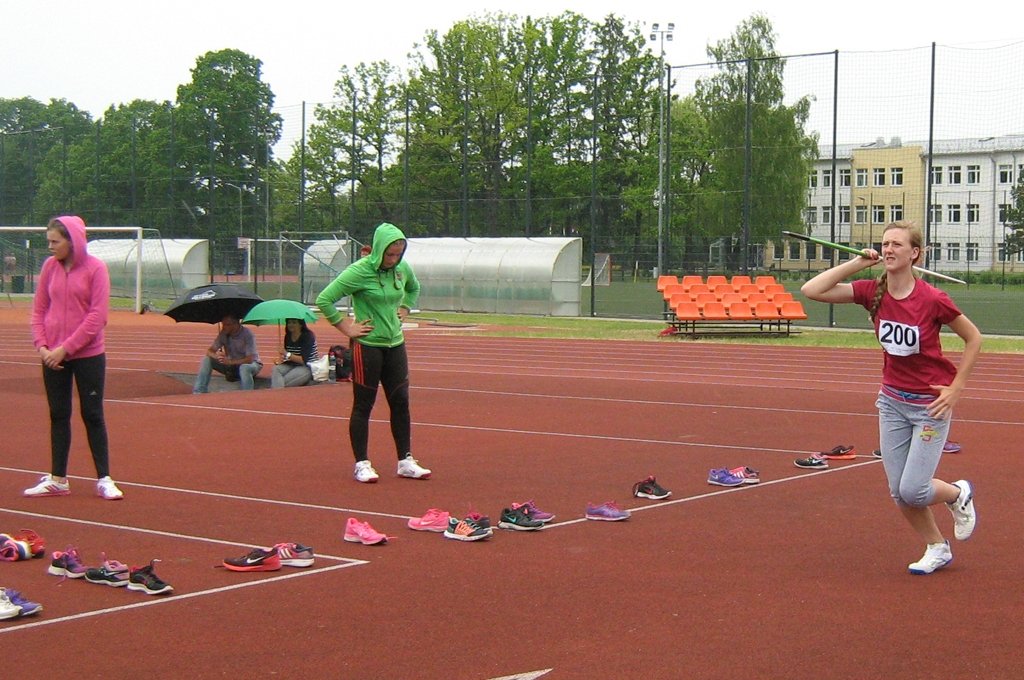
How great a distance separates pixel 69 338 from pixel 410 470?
2.54 meters

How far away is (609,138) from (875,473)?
4273cm

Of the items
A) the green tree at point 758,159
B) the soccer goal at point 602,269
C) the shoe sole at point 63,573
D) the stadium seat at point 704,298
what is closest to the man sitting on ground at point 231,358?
the shoe sole at point 63,573

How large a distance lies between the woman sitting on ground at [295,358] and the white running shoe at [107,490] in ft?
24.3

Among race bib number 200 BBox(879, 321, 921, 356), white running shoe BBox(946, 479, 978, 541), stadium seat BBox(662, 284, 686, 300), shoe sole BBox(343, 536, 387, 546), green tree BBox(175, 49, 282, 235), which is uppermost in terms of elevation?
green tree BBox(175, 49, 282, 235)

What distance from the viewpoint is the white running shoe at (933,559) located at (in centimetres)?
613

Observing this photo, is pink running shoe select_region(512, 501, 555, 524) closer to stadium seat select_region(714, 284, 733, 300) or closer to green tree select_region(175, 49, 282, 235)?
stadium seat select_region(714, 284, 733, 300)

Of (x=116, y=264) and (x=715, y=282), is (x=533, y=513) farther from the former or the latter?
(x=116, y=264)

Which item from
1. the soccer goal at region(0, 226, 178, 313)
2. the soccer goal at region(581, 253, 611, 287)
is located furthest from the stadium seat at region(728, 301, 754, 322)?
the soccer goal at region(0, 226, 178, 313)

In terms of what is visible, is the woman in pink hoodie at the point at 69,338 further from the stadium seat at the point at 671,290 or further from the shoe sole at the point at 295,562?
the stadium seat at the point at 671,290

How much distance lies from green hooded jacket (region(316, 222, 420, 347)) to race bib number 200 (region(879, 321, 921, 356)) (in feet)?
12.7

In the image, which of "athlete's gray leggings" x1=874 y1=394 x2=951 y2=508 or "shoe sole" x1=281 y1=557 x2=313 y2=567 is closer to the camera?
"athlete's gray leggings" x1=874 y1=394 x2=951 y2=508

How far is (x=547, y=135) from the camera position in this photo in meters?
49.5

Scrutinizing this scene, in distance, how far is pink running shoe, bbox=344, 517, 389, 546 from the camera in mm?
6762

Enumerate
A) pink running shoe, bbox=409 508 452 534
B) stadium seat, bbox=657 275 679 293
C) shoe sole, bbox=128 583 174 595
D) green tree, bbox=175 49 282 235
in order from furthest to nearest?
green tree, bbox=175 49 282 235 < stadium seat, bbox=657 275 679 293 < pink running shoe, bbox=409 508 452 534 < shoe sole, bbox=128 583 174 595
